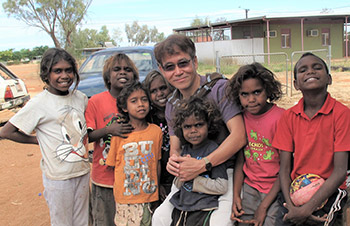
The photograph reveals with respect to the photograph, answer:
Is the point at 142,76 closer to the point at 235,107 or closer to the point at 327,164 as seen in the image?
the point at 235,107

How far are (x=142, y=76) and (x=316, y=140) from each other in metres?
4.61

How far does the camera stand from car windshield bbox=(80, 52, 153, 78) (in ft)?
22.2

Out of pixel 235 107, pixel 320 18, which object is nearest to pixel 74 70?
pixel 235 107

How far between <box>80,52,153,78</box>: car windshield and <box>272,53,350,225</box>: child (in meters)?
4.76

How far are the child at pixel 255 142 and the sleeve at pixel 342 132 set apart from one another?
0.42m

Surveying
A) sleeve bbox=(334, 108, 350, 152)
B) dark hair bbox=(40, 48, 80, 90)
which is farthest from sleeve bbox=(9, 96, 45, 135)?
sleeve bbox=(334, 108, 350, 152)

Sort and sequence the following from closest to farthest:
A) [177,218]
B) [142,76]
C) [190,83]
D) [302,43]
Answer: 1. [177,218]
2. [190,83]
3. [142,76]
4. [302,43]

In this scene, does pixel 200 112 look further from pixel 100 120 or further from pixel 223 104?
pixel 100 120

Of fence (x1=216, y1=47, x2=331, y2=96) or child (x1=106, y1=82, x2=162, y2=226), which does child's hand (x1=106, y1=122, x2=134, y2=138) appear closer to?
child (x1=106, y1=82, x2=162, y2=226)

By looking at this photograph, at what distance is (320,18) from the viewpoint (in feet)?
87.3

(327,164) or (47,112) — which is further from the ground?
(47,112)

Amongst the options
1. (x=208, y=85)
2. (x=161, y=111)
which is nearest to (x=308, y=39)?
(x=161, y=111)

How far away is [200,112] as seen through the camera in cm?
234

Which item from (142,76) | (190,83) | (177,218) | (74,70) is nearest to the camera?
(177,218)
